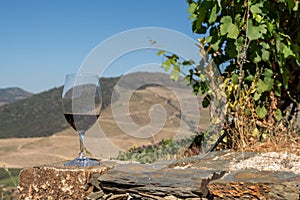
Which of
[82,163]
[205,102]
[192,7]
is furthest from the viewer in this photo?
[205,102]

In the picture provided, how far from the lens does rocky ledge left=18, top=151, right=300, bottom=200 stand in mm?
1829

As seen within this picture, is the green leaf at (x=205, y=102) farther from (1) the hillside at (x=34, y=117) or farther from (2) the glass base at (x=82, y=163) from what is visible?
(1) the hillside at (x=34, y=117)

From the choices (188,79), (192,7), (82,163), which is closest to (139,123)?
(82,163)

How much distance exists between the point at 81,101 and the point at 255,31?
1.62 meters

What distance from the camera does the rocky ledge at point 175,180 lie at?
183cm

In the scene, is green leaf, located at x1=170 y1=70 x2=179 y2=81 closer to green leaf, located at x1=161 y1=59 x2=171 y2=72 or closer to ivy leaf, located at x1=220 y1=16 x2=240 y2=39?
green leaf, located at x1=161 y1=59 x2=171 y2=72

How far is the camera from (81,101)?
223 centimetres

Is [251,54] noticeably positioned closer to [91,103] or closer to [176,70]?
[176,70]

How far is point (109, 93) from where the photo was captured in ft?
8.36

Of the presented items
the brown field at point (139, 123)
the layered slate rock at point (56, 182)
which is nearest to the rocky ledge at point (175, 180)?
the layered slate rock at point (56, 182)

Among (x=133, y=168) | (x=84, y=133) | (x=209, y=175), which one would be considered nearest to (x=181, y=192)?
(x=209, y=175)

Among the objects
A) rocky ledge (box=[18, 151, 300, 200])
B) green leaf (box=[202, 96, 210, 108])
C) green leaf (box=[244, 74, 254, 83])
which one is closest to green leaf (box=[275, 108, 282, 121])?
green leaf (box=[244, 74, 254, 83])

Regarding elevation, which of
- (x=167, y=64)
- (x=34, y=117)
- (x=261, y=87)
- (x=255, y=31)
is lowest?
(x=261, y=87)

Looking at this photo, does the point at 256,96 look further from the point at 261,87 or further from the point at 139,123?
the point at 139,123
